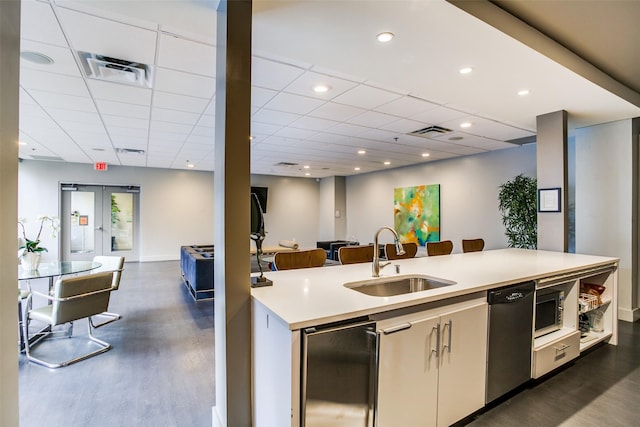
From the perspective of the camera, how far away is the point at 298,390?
4.33ft

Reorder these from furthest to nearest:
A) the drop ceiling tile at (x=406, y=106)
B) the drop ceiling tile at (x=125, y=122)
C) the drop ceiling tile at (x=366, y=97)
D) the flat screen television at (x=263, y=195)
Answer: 1. the flat screen television at (x=263, y=195)
2. the drop ceiling tile at (x=125, y=122)
3. the drop ceiling tile at (x=406, y=106)
4. the drop ceiling tile at (x=366, y=97)

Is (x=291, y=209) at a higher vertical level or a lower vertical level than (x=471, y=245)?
higher

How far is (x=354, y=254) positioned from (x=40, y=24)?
307 centimetres

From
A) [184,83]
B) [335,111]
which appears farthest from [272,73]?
[335,111]

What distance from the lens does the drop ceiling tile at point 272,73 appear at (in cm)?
270

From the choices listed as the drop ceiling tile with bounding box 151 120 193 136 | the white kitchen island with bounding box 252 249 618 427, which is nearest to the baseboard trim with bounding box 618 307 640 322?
the white kitchen island with bounding box 252 249 618 427

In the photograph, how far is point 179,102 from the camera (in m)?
3.56

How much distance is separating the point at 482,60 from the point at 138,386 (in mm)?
3696

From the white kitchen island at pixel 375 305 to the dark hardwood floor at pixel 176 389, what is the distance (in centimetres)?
19

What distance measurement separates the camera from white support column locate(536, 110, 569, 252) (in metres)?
3.69

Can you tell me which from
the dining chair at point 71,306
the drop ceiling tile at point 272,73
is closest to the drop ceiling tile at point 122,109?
the drop ceiling tile at point 272,73

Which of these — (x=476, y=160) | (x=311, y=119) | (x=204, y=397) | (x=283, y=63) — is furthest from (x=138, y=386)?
(x=476, y=160)

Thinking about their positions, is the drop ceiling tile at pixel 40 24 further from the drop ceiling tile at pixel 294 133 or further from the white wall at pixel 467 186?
the white wall at pixel 467 186

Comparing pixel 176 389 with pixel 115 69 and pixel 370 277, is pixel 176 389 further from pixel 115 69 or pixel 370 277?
pixel 115 69
